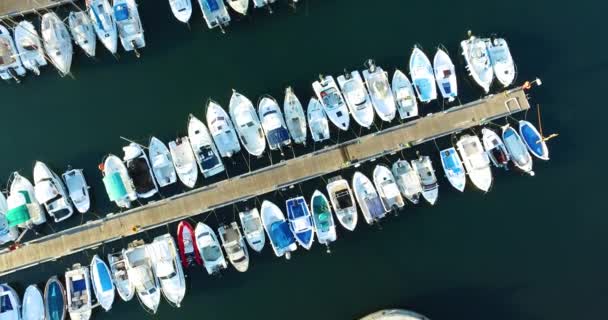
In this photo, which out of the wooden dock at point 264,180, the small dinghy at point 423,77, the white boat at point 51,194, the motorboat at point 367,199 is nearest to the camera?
the white boat at point 51,194

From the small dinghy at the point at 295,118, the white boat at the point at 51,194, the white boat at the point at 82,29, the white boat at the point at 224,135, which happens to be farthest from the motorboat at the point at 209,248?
the white boat at the point at 82,29

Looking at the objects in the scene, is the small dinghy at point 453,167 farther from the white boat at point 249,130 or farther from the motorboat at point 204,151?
the motorboat at point 204,151

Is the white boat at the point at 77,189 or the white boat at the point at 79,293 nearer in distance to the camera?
the white boat at the point at 79,293

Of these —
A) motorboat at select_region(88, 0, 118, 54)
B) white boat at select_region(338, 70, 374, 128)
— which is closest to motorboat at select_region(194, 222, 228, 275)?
white boat at select_region(338, 70, 374, 128)

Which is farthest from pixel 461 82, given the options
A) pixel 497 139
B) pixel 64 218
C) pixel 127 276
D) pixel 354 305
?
pixel 64 218

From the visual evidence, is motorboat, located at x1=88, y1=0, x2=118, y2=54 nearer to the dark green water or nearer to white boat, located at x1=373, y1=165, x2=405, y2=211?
the dark green water

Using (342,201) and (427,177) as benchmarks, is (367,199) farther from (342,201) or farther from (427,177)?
(427,177)

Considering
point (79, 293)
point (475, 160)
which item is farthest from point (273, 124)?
point (79, 293)

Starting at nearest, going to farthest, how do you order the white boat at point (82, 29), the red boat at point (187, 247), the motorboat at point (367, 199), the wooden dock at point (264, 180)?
the red boat at point (187, 247) → the wooden dock at point (264, 180) → the motorboat at point (367, 199) → the white boat at point (82, 29)

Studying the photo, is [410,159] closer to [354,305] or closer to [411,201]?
[411,201]
